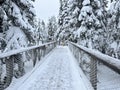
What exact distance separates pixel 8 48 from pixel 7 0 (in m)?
2.47

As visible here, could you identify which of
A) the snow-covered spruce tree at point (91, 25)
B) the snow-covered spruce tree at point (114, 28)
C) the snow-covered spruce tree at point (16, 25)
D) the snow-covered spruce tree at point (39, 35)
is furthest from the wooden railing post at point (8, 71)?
the snow-covered spruce tree at point (91, 25)

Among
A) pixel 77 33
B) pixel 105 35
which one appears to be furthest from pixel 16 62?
pixel 105 35

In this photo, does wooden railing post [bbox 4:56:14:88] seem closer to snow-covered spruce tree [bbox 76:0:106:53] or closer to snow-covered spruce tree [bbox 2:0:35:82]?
snow-covered spruce tree [bbox 2:0:35:82]

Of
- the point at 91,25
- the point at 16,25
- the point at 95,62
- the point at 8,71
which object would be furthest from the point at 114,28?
the point at 8,71

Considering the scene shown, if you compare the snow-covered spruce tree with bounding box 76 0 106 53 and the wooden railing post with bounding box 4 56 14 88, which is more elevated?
the snow-covered spruce tree with bounding box 76 0 106 53

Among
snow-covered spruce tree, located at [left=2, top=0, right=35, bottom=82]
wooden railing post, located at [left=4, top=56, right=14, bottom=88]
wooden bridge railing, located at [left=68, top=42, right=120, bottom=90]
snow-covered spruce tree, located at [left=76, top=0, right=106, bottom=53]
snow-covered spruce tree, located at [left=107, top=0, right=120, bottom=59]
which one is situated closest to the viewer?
wooden bridge railing, located at [left=68, top=42, right=120, bottom=90]

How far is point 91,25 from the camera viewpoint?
21891 millimetres

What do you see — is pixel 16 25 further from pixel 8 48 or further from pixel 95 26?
pixel 95 26

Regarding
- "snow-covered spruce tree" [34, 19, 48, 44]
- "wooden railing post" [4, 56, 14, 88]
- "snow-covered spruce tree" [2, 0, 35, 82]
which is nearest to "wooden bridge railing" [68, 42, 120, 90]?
"wooden railing post" [4, 56, 14, 88]

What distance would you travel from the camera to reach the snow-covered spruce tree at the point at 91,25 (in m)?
21.5

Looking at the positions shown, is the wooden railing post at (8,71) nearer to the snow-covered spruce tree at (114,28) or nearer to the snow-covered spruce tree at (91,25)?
the snow-covered spruce tree at (114,28)

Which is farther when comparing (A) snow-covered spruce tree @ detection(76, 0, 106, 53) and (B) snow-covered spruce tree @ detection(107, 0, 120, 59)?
(A) snow-covered spruce tree @ detection(76, 0, 106, 53)

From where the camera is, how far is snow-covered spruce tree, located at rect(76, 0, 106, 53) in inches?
848

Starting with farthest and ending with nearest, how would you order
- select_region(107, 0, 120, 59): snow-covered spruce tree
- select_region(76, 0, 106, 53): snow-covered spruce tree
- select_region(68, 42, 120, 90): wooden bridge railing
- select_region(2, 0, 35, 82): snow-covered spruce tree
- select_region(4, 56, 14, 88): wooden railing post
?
select_region(76, 0, 106, 53): snow-covered spruce tree → select_region(107, 0, 120, 59): snow-covered spruce tree → select_region(2, 0, 35, 82): snow-covered spruce tree → select_region(4, 56, 14, 88): wooden railing post → select_region(68, 42, 120, 90): wooden bridge railing
